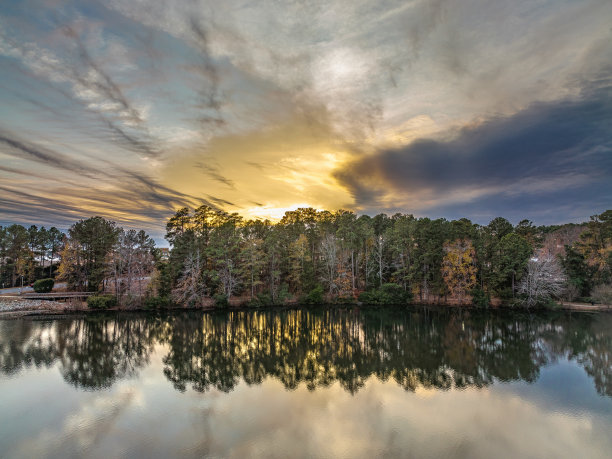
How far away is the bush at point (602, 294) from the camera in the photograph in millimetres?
35378

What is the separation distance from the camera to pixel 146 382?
16.5 metres

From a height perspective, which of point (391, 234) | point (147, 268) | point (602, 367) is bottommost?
point (602, 367)

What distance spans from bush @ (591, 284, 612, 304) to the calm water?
33.3ft

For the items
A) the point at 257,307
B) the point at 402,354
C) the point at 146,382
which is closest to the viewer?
the point at 146,382

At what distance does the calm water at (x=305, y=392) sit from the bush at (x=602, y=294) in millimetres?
10156

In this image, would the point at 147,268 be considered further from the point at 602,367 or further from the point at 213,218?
the point at 602,367

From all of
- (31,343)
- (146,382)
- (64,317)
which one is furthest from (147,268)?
(146,382)

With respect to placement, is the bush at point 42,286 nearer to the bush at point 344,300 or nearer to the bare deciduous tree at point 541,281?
the bush at point 344,300

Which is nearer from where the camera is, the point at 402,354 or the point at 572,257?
the point at 402,354

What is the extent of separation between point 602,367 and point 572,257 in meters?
27.3

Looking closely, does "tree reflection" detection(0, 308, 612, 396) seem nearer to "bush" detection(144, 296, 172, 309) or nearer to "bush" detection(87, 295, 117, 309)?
"bush" detection(144, 296, 172, 309)

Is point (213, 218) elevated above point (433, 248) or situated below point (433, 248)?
above

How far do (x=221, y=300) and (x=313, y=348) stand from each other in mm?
20056

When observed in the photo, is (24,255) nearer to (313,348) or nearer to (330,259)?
(330,259)
